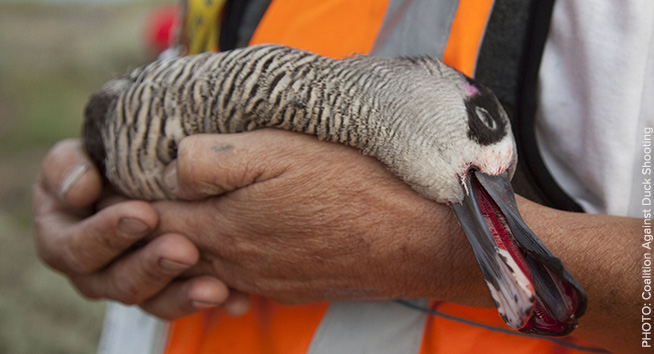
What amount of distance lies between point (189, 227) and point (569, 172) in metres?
1.15

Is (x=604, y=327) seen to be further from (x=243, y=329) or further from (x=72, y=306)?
(x=72, y=306)

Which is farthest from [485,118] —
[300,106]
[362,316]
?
[362,316]

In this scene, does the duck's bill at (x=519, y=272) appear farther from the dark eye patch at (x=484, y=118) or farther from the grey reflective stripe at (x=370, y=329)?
the grey reflective stripe at (x=370, y=329)

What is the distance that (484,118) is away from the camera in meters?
1.44

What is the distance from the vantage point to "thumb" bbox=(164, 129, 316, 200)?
62.1 inches

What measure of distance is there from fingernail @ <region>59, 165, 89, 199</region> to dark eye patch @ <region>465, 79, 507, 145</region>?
1.41 metres

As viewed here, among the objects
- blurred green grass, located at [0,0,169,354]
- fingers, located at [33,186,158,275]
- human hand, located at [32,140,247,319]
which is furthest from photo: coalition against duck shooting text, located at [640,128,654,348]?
blurred green grass, located at [0,0,169,354]

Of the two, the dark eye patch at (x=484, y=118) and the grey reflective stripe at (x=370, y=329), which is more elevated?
the dark eye patch at (x=484, y=118)

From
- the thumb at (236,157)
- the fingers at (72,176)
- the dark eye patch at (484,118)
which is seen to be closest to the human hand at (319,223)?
the thumb at (236,157)

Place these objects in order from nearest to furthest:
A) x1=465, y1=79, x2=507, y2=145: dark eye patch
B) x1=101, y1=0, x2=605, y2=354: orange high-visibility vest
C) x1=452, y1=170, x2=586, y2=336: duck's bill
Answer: x1=452, y1=170, x2=586, y2=336: duck's bill
x1=465, y1=79, x2=507, y2=145: dark eye patch
x1=101, y1=0, x2=605, y2=354: orange high-visibility vest

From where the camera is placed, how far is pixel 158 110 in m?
1.76

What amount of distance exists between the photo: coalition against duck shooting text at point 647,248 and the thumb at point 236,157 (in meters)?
0.89

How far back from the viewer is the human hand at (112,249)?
1698mm

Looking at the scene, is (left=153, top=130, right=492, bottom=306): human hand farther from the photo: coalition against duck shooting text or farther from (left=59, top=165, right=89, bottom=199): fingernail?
(left=59, top=165, right=89, bottom=199): fingernail
